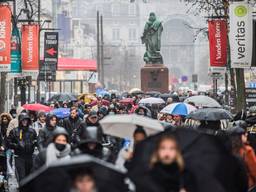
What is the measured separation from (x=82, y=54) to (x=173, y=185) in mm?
141037

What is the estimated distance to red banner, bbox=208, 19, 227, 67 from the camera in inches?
1382

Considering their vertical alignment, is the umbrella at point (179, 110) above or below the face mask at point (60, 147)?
below

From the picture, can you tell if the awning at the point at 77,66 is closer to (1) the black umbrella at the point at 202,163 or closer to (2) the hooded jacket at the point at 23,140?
(2) the hooded jacket at the point at 23,140

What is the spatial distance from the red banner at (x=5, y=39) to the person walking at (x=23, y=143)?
317 inches

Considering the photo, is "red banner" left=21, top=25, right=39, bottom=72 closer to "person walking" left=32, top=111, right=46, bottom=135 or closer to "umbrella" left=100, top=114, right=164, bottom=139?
"person walking" left=32, top=111, right=46, bottom=135

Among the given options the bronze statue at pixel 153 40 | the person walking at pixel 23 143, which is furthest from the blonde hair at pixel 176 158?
the bronze statue at pixel 153 40

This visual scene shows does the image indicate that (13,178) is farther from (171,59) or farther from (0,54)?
(171,59)

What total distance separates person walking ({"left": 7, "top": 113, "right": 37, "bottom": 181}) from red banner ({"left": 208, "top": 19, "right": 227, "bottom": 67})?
16.8m

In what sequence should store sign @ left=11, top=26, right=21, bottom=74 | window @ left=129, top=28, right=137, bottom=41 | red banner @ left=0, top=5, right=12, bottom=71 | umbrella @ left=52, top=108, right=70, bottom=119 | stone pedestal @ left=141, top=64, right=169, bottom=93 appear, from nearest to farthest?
umbrella @ left=52, top=108, right=70, bottom=119
red banner @ left=0, top=5, right=12, bottom=71
store sign @ left=11, top=26, right=21, bottom=74
stone pedestal @ left=141, top=64, right=169, bottom=93
window @ left=129, top=28, right=137, bottom=41

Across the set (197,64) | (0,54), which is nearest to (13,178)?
(0,54)

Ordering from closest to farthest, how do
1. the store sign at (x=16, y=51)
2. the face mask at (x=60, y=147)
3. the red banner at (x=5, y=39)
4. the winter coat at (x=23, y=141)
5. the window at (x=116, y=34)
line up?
the face mask at (x=60, y=147), the winter coat at (x=23, y=141), the red banner at (x=5, y=39), the store sign at (x=16, y=51), the window at (x=116, y=34)

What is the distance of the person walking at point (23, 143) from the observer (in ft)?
61.5

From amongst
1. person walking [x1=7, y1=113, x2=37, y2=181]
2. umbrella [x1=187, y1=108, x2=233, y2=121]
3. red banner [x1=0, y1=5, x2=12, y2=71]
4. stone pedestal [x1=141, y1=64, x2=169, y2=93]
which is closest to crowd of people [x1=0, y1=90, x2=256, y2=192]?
person walking [x1=7, y1=113, x2=37, y2=181]

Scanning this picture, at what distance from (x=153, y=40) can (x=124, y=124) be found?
53.1 meters
